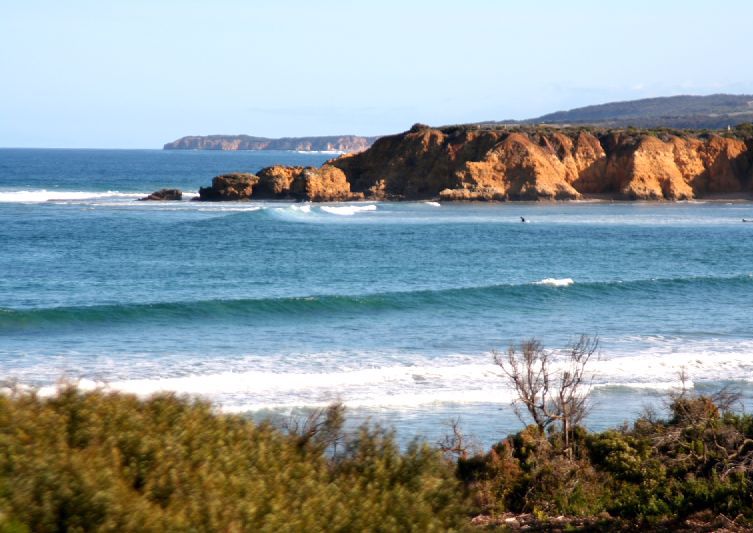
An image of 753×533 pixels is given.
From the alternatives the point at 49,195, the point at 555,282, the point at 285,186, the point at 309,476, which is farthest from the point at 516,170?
the point at 309,476

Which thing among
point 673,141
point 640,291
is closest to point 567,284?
point 640,291

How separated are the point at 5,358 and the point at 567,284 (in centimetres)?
1787

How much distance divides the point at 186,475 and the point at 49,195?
247ft

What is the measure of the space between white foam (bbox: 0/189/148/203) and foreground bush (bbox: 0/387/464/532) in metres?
66.7

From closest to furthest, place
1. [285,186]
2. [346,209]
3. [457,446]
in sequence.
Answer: [457,446] → [346,209] → [285,186]

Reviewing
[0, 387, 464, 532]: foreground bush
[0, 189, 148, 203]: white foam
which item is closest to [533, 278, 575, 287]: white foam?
[0, 387, 464, 532]: foreground bush

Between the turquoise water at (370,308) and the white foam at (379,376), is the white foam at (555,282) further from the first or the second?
the white foam at (379,376)

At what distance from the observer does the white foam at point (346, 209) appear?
62.2 meters

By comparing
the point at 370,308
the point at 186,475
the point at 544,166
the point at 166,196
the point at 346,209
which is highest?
the point at 544,166

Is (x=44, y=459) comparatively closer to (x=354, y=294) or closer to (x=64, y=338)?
(x=64, y=338)

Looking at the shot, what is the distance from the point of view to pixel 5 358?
1988 cm

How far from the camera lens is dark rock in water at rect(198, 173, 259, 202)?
72.2 metres

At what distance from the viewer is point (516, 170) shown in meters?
71.6

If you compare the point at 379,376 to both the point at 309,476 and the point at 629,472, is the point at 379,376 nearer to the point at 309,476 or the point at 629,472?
the point at 629,472
